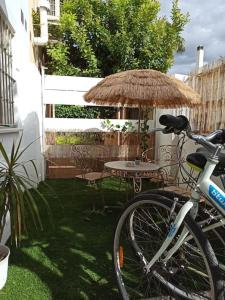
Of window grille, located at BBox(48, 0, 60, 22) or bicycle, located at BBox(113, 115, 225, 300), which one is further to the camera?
window grille, located at BBox(48, 0, 60, 22)

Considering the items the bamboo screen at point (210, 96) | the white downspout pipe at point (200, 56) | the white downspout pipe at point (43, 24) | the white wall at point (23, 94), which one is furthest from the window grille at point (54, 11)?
the bamboo screen at point (210, 96)

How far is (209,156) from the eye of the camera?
1406 mm

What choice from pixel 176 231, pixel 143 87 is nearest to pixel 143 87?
pixel 143 87

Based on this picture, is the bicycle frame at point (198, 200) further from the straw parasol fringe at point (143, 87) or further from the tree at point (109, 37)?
the tree at point (109, 37)

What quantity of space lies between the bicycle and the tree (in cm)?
707

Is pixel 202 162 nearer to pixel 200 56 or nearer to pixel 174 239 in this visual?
pixel 174 239

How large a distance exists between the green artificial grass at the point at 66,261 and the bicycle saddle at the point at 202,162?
1211 millimetres

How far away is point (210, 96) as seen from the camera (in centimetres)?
428

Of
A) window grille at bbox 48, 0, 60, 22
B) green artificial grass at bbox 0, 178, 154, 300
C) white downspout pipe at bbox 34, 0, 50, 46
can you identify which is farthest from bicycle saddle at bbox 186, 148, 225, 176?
window grille at bbox 48, 0, 60, 22

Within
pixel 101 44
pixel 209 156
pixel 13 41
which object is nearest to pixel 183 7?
pixel 101 44

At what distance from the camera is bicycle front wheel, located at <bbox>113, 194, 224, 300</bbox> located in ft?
4.59

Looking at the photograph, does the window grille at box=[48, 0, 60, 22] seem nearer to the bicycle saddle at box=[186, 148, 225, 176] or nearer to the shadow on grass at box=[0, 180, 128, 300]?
the shadow on grass at box=[0, 180, 128, 300]

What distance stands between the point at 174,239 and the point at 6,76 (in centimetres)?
291

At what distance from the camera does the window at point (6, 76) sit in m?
3.28
